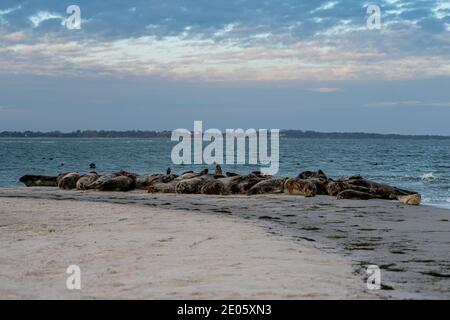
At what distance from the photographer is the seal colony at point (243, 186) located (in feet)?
76.7

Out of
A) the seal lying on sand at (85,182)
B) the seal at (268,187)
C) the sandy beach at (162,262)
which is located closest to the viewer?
A: the sandy beach at (162,262)

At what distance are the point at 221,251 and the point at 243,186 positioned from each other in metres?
15.4

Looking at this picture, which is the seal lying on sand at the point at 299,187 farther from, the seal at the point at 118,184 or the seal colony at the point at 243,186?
the seal at the point at 118,184

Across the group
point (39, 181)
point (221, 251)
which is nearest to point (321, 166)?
point (39, 181)

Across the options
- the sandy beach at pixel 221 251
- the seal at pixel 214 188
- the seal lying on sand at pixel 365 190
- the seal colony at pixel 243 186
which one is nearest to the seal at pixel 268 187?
the seal colony at pixel 243 186

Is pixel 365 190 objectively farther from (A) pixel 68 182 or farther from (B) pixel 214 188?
(A) pixel 68 182

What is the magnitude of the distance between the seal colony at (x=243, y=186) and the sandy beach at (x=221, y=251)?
14.9 ft

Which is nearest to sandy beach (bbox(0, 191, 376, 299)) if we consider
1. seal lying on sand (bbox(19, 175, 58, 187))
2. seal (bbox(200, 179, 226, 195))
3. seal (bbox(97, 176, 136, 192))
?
seal (bbox(200, 179, 226, 195))

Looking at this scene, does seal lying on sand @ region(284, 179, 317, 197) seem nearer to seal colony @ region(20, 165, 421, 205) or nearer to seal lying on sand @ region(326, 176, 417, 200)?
seal colony @ region(20, 165, 421, 205)

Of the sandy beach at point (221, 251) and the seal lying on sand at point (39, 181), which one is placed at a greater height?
the sandy beach at point (221, 251)

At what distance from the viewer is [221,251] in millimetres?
10289
